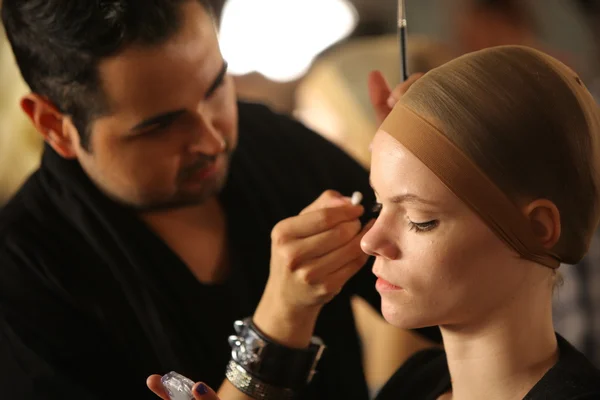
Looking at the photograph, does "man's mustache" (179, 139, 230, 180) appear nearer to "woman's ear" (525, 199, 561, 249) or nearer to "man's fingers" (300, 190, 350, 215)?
"man's fingers" (300, 190, 350, 215)

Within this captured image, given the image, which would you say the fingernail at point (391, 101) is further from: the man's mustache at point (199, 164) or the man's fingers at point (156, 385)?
the man's fingers at point (156, 385)

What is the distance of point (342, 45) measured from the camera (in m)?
2.94

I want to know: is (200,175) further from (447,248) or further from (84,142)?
(447,248)

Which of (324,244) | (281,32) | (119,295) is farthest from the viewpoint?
(281,32)

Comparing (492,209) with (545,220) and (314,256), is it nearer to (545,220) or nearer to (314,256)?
(545,220)

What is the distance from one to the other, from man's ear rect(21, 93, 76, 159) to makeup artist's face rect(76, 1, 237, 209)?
0.08 ft

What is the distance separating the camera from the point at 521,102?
701mm

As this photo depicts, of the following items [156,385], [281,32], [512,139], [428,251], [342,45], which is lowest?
[342,45]

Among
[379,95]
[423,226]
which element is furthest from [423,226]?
[379,95]

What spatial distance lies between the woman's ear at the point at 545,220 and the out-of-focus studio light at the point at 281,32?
164 cm

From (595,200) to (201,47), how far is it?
1.63 feet

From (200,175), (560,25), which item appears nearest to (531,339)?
(200,175)

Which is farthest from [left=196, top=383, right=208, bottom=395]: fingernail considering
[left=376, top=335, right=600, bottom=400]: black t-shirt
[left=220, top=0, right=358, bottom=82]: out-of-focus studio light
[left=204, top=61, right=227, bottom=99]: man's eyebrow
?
[left=220, top=0, right=358, bottom=82]: out-of-focus studio light

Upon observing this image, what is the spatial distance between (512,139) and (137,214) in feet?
1.95
